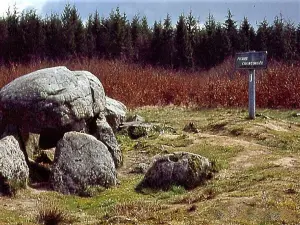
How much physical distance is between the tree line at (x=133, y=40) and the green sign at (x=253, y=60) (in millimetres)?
18437

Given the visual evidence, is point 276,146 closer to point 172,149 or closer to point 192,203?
point 172,149

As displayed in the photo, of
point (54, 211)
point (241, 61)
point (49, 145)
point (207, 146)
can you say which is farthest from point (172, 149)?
point (54, 211)

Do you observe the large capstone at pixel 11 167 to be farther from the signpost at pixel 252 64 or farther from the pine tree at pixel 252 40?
the pine tree at pixel 252 40

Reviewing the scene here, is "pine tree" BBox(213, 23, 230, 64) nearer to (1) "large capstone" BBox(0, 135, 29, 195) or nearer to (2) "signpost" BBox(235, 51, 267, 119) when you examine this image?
(2) "signpost" BBox(235, 51, 267, 119)

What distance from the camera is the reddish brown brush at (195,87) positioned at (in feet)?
75.3

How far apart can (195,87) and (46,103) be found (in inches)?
606

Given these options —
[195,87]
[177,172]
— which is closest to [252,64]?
[177,172]

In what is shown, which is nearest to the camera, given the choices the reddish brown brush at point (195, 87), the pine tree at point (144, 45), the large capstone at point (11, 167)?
the large capstone at point (11, 167)

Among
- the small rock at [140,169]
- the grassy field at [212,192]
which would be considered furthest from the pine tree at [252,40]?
the small rock at [140,169]

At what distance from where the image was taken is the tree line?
3556 cm

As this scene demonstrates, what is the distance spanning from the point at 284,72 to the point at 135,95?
646 centimetres

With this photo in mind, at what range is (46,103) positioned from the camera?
11.0 metres

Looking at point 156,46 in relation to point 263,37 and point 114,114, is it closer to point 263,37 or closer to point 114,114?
point 263,37

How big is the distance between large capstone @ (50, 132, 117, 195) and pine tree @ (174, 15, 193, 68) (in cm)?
2570
